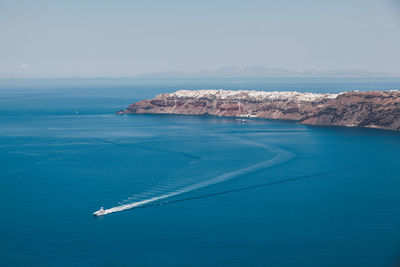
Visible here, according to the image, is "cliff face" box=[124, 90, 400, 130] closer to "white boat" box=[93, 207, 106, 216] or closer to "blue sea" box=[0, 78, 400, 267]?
"blue sea" box=[0, 78, 400, 267]

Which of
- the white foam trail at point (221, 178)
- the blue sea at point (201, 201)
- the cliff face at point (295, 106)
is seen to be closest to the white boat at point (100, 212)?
the white foam trail at point (221, 178)

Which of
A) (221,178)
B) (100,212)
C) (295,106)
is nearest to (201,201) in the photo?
(221,178)

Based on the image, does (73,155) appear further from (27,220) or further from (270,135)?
(270,135)

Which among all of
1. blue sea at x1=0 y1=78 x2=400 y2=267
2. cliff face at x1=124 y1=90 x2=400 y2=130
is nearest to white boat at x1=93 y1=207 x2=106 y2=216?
blue sea at x1=0 y1=78 x2=400 y2=267

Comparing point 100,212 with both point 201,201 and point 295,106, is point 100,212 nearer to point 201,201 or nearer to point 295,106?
point 201,201

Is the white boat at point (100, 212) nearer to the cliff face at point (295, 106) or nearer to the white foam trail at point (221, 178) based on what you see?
the white foam trail at point (221, 178)

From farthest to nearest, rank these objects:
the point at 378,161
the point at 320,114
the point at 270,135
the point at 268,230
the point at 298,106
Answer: the point at 298,106, the point at 320,114, the point at 270,135, the point at 378,161, the point at 268,230

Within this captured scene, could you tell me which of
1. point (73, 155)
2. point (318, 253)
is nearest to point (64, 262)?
point (318, 253)
